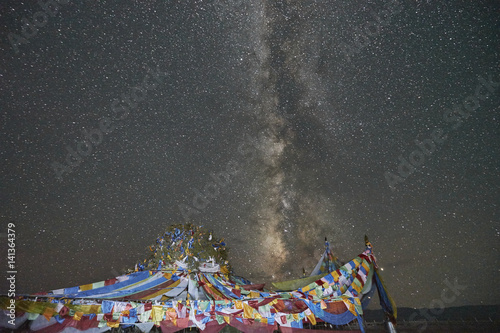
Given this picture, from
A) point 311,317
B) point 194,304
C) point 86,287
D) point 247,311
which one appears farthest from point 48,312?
point 311,317

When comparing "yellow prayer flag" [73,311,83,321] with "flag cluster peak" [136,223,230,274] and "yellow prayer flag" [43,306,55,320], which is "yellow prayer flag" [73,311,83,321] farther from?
"flag cluster peak" [136,223,230,274]

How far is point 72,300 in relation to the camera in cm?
559

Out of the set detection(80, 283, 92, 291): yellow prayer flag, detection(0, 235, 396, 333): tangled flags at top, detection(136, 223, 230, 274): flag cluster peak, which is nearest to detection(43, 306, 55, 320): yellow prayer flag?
detection(0, 235, 396, 333): tangled flags at top

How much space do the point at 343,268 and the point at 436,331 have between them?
20389mm

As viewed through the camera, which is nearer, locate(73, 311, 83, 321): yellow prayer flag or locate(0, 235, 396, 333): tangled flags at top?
locate(0, 235, 396, 333): tangled flags at top

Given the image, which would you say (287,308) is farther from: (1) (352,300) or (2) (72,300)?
(2) (72,300)

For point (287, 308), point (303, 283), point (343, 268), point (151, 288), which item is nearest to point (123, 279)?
point (151, 288)

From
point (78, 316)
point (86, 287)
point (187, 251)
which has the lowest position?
point (78, 316)

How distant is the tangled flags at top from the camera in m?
5.16

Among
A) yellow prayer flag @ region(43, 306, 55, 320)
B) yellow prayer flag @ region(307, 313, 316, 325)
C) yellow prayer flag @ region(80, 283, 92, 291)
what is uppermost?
yellow prayer flag @ region(80, 283, 92, 291)

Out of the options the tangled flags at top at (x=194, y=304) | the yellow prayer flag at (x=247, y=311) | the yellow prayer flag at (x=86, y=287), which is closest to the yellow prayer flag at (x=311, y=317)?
the tangled flags at top at (x=194, y=304)

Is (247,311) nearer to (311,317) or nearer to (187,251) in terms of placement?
(311,317)

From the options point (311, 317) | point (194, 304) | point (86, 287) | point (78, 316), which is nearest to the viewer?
point (78, 316)

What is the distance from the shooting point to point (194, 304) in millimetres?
5926
